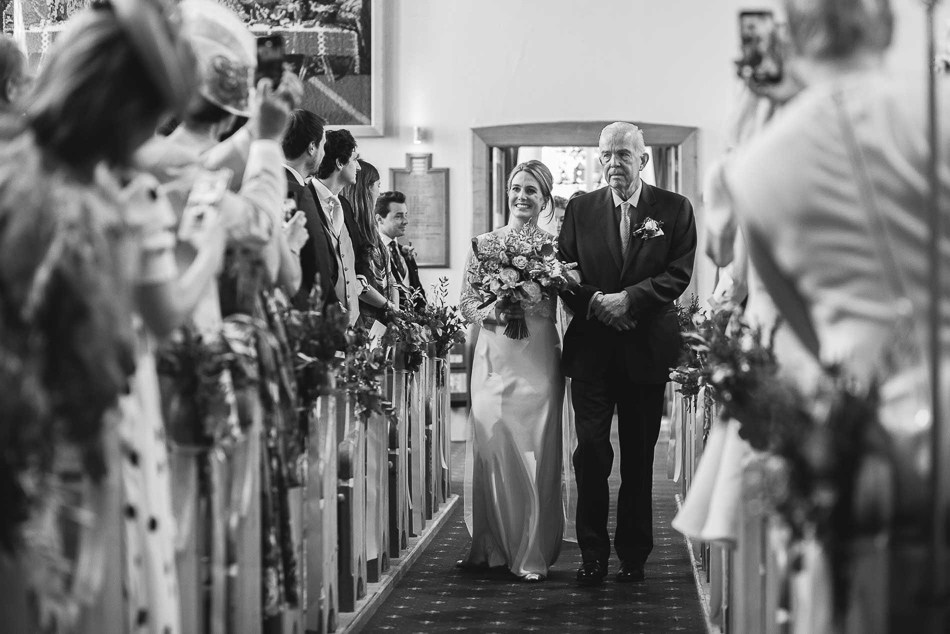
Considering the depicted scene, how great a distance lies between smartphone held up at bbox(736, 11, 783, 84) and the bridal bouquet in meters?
3.01

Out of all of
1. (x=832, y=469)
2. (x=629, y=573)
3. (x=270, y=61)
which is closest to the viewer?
(x=832, y=469)

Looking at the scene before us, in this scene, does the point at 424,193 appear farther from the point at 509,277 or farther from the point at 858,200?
the point at 858,200

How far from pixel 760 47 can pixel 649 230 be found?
314 cm

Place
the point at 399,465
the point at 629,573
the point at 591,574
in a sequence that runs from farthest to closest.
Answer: the point at 399,465
the point at 629,573
the point at 591,574

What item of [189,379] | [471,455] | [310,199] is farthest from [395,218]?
[189,379]

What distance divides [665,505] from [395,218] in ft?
9.20

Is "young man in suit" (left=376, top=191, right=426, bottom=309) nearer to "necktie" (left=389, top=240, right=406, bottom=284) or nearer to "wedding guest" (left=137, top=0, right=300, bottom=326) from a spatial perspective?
"necktie" (left=389, top=240, right=406, bottom=284)

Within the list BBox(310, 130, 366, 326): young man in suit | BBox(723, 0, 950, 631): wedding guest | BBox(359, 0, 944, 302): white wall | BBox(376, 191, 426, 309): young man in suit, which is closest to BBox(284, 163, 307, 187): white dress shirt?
BBox(310, 130, 366, 326): young man in suit

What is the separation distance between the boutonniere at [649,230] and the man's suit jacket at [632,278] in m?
0.02

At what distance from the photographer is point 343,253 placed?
6.16 metres

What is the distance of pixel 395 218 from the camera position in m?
8.89

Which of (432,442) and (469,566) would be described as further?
(432,442)

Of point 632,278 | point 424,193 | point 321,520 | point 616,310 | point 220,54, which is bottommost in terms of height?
point 321,520

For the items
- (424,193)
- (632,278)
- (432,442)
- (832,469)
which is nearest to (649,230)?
(632,278)
